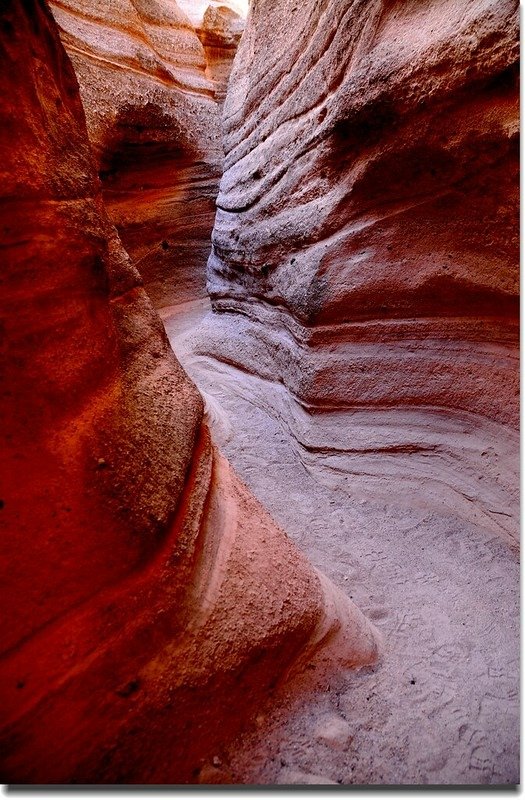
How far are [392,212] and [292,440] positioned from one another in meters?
1.81

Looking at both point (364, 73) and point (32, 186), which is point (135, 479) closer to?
point (32, 186)

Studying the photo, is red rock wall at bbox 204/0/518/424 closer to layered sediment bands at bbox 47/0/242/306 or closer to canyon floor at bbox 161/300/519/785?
canyon floor at bbox 161/300/519/785

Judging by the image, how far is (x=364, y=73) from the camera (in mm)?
2635

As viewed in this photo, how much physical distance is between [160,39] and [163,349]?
259 inches

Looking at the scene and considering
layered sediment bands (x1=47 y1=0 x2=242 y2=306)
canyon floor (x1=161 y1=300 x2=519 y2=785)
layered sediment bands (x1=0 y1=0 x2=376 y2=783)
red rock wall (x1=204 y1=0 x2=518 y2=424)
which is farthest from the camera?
layered sediment bands (x1=47 y1=0 x2=242 y2=306)

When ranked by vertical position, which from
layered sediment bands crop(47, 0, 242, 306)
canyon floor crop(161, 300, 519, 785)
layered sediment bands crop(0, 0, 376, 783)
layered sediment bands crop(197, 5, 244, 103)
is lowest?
canyon floor crop(161, 300, 519, 785)

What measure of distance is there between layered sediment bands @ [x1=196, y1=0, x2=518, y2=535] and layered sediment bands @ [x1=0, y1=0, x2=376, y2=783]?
175 cm

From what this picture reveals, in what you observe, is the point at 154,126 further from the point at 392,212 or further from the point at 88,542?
the point at 88,542

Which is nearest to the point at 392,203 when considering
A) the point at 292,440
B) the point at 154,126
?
the point at 292,440

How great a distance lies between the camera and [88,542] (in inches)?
52.0

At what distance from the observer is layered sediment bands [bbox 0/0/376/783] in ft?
3.95

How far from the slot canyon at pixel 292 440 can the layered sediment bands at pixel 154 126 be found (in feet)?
5.88

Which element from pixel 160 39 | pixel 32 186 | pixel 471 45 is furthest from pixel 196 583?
pixel 160 39

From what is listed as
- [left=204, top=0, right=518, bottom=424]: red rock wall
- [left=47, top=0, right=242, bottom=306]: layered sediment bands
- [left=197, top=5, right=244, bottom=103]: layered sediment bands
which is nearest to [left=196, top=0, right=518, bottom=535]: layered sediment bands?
[left=204, top=0, right=518, bottom=424]: red rock wall
